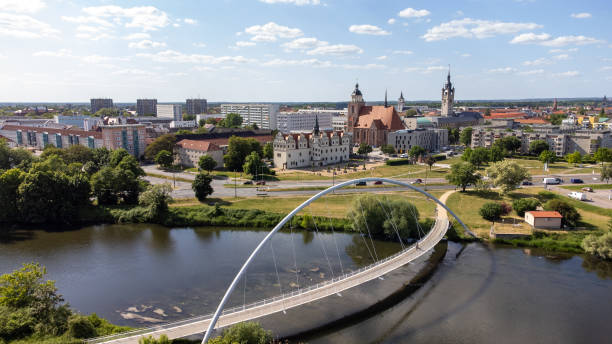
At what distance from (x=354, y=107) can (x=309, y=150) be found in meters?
29.4

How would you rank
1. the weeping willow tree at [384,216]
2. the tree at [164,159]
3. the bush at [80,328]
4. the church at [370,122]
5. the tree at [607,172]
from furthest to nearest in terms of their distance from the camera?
the church at [370,122], the tree at [164,159], the tree at [607,172], the weeping willow tree at [384,216], the bush at [80,328]

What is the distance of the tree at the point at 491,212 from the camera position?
3881 centimetres

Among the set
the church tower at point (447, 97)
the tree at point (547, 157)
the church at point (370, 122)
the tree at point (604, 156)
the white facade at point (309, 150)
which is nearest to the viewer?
the tree at point (604, 156)

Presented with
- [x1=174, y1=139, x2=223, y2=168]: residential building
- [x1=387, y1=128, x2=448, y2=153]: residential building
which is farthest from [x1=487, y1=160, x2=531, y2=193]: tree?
[x1=174, y1=139, x2=223, y2=168]: residential building

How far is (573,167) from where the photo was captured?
64375 millimetres

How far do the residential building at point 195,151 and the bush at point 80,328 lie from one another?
4592cm

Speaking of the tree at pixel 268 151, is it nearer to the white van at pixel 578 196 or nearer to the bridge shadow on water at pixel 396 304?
the bridge shadow on water at pixel 396 304

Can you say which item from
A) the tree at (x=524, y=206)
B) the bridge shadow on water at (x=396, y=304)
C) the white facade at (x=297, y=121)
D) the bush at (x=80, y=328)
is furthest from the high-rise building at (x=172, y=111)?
the bush at (x=80, y=328)

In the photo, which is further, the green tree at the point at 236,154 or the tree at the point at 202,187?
the green tree at the point at 236,154

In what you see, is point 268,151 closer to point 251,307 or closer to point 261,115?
point 251,307

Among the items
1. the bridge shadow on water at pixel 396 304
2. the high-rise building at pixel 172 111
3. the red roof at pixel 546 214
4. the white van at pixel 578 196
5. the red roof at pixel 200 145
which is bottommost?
the bridge shadow on water at pixel 396 304

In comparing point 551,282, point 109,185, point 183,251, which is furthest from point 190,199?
point 551,282

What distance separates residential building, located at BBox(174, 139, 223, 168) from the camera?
65.7m

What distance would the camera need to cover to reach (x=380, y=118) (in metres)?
90.4
